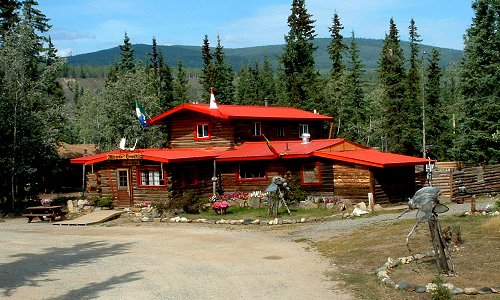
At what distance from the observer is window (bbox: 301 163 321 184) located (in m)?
30.5

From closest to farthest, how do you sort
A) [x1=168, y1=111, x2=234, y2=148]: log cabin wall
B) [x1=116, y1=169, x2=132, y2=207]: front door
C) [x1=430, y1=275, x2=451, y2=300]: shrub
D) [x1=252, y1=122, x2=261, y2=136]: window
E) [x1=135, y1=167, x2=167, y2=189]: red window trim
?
[x1=430, y1=275, x2=451, y2=300]: shrub, [x1=135, y1=167, x2=167, y2=189]: red window trim, [x1=116, y1=169, x2=132, y2=207]: front door, [x1=168, y1=111, x2=234, y2=148]: log cabin wall, [x1=252, y1=122, x2=261, y2=136]: window

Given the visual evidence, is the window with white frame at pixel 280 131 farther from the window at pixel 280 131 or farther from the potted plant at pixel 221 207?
the potted plant at pixel 221 207

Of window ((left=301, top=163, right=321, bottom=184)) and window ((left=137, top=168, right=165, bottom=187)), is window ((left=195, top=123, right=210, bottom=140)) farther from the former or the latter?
window ((left=301, top=163, right=321, bottom=184))

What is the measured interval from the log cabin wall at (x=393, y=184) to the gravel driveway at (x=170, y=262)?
4424 mm

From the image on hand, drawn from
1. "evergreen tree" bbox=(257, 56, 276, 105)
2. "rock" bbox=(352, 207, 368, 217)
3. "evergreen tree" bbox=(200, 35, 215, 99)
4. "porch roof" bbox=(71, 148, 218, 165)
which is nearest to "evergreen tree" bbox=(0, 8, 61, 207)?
"porch roof" bbox=(71, 148, 218, 165)

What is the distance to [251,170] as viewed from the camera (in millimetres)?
33062

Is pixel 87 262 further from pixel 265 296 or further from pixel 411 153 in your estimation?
pixel 411 153

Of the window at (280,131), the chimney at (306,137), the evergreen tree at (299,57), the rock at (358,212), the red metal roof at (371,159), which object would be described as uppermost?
the evergreen tree at (299,57)

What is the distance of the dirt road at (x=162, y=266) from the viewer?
12.8 metres

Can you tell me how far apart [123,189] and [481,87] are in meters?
26.0

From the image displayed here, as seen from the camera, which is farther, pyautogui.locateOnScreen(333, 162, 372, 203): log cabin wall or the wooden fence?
the wooden fence

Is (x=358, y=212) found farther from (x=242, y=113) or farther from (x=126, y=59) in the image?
(x=126, y=59)

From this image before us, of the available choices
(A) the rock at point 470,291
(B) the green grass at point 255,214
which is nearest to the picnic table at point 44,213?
(B) the green grass at point 255,214

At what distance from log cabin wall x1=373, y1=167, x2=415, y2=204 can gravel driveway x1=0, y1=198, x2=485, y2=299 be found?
4.42 m
